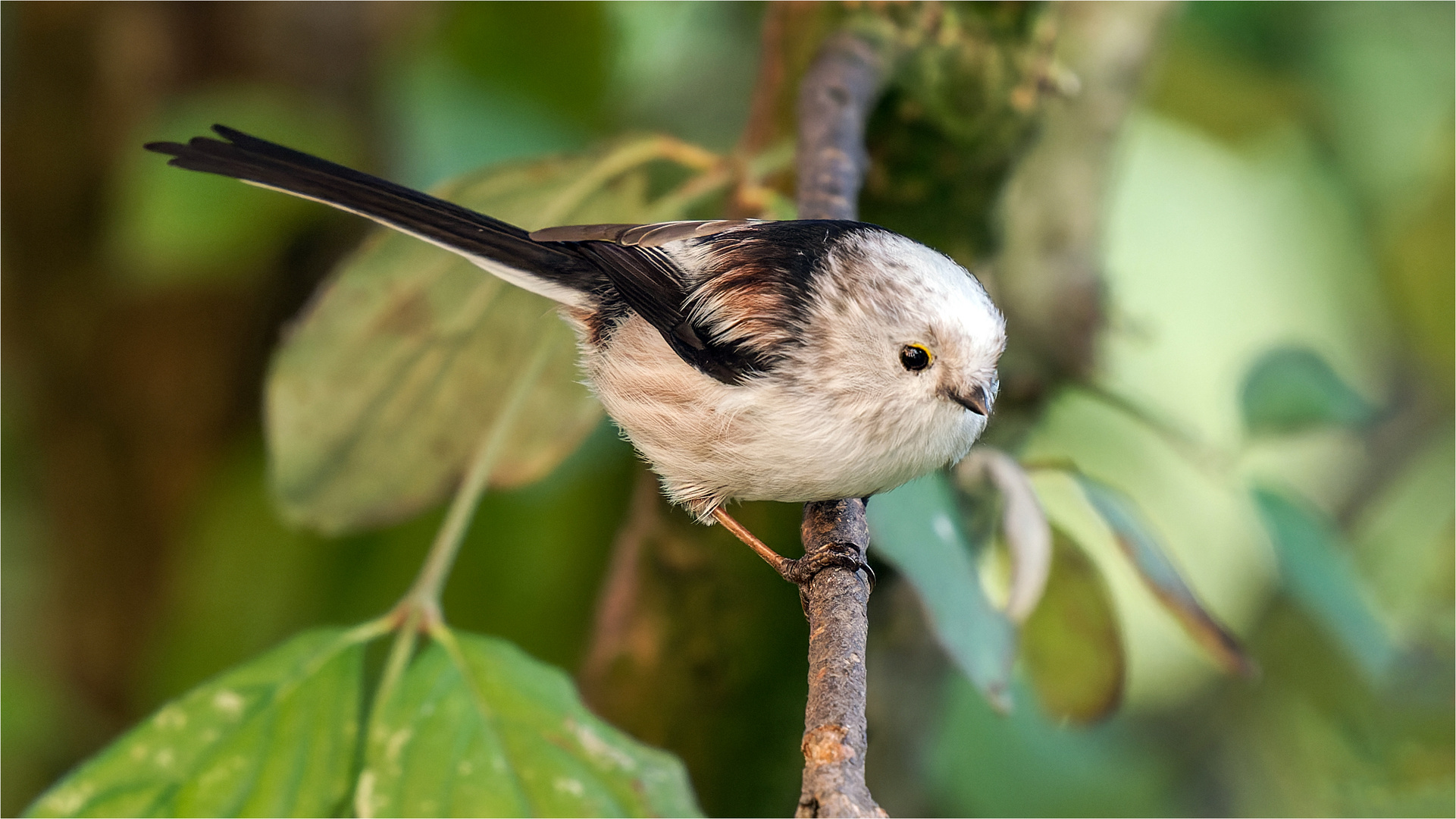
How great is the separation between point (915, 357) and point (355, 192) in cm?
73

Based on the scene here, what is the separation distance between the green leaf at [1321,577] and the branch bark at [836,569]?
712mm

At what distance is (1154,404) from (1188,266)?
400 millimetres

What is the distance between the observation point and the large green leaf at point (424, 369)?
1474 millimetres

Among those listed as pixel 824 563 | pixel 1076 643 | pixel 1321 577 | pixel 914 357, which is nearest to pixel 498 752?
pixel 824 563

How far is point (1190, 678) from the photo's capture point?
2.13m

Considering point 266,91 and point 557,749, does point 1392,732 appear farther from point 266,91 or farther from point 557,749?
point 266,91

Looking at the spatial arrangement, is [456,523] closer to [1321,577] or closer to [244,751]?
[244,751]

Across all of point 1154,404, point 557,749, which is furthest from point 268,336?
point 1154,404

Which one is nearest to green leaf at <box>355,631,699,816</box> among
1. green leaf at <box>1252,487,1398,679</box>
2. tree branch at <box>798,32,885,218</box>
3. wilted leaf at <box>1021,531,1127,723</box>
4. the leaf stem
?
the leaf stem

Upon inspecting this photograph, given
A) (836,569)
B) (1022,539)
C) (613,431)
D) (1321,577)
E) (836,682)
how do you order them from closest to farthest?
(836,682)
(836,569)
(1022,539)
(1321,577)
(613,431)

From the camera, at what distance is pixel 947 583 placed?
111 centimetres

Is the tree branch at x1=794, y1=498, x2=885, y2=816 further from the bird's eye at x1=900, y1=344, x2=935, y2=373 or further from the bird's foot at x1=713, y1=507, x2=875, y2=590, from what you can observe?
the bird's eye at x1=900, y1=344, x2=935, y2=373

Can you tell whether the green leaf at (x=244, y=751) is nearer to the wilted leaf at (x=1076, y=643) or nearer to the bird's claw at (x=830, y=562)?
the bird's claw at (x=830, y=562)

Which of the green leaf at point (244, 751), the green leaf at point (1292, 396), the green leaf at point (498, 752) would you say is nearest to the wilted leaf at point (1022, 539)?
the green leaf at point (498, 752)
